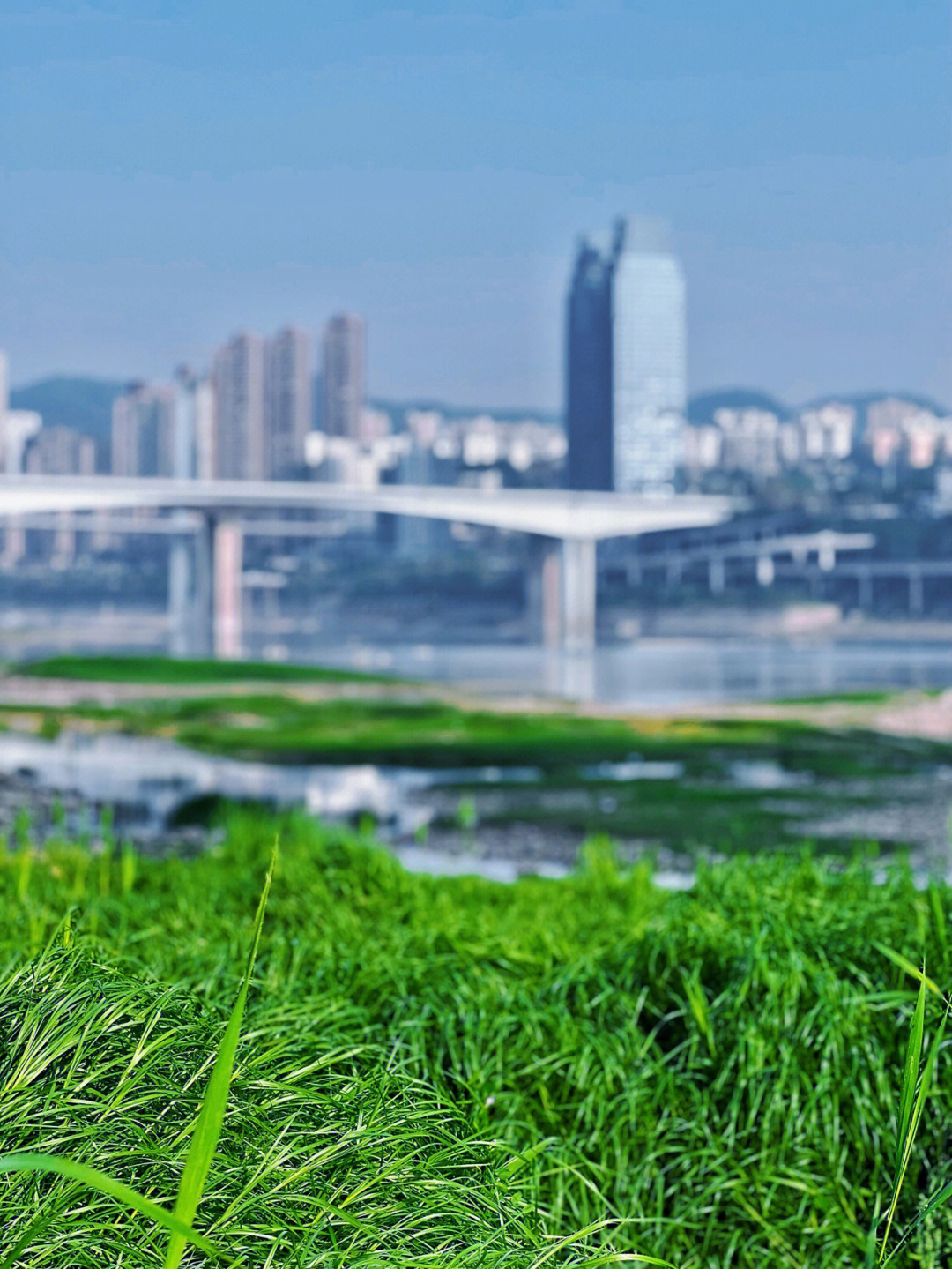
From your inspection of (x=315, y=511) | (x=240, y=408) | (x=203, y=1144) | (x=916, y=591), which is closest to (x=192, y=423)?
(x=240, y=408)

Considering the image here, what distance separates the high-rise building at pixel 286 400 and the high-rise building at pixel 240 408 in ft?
0.09

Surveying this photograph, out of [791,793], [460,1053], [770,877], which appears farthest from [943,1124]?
[791,793]

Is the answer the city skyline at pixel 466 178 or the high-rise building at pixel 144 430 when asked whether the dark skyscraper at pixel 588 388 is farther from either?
the high-rise building at pixel 144 430

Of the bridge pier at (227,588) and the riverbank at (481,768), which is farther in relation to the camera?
the bridge pier at (227,588)

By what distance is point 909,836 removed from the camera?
4047 mm

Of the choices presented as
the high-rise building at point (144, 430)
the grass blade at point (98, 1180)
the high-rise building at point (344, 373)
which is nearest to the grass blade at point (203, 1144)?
the grass blade at point (98, 1180)

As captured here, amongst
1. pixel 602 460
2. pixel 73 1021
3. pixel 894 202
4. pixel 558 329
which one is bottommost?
pixel 73 1021

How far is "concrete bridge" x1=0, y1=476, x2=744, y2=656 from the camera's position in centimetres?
443

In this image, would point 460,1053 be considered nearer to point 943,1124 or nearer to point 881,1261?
point 943,1124

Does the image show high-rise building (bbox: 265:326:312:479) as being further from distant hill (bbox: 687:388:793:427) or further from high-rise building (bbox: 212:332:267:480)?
distant hill (bbox: 687:388:793:427)

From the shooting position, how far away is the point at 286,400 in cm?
444

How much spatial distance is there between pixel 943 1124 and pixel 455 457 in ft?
11.3

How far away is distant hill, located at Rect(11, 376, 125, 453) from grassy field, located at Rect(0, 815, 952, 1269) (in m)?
2.25

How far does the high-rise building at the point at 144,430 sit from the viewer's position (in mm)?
4449
